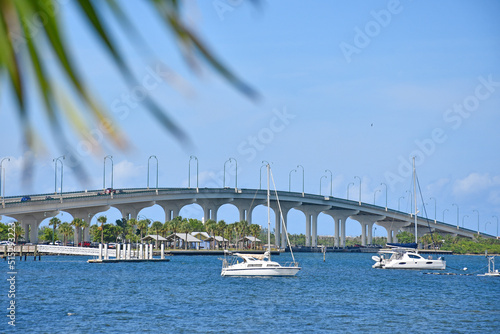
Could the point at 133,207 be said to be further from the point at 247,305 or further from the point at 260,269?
the point at 247,305

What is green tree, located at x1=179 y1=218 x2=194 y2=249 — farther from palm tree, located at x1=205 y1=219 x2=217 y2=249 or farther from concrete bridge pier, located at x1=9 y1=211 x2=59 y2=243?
concrete bridge pier, located at x1=9 y1=211 x2=59 y2=243

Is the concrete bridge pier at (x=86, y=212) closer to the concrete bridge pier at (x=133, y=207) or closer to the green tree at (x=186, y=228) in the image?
the concrete bridge pier at (x=133, y=207)

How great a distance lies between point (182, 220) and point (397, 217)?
64.1 m

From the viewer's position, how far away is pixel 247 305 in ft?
163

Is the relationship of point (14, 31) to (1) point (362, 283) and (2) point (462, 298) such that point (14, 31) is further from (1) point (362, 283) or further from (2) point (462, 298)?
(1) point (362, 283)

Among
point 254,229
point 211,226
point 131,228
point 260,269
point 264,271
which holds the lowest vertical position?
point 264,271

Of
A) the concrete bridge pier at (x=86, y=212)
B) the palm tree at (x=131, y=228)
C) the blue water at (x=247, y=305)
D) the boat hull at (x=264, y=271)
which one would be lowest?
the blue water at (x=247, y=305)

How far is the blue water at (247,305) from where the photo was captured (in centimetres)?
A: 3925

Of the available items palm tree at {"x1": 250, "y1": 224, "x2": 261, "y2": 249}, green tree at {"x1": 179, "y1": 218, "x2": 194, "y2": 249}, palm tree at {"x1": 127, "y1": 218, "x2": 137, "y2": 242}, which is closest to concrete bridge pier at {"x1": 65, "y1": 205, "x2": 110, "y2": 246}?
palm tree at {"x1": 127, "y1": 218, "x2": 137, "y2": 242}

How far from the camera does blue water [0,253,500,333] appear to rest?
39250 millimetres

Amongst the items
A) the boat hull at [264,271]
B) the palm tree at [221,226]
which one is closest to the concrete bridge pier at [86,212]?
the palm tree at [221,226]

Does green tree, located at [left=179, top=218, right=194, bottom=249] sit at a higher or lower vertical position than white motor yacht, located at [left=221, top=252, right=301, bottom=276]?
higher

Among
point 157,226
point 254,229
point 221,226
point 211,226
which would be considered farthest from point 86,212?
point 254,229

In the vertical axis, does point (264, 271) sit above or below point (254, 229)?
below
